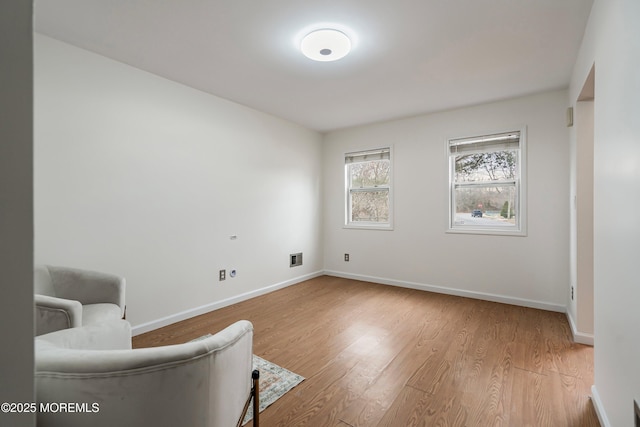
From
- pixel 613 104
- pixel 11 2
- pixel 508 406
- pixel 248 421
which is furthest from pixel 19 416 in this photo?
pixel 613 104

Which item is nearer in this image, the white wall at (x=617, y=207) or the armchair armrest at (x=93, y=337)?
the white wall at (x=617, y=207)

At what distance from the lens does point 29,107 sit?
20.0 inches

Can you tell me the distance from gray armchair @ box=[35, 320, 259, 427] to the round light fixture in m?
2.13

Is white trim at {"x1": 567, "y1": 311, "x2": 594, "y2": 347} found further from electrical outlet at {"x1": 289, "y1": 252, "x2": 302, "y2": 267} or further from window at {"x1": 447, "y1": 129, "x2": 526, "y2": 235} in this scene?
electrical outlet at {"x1": 289, "y1": 252, "x2": 302, "y2": 267}

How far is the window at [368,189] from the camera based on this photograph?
15.1 feet

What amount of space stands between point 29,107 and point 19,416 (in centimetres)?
53

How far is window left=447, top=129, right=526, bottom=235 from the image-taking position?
141 inches

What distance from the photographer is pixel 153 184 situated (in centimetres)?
287

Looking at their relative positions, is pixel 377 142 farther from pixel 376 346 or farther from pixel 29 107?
pixel 29 107

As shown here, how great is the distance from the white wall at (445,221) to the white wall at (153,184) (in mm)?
1205

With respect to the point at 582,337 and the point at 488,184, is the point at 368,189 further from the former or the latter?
the point at 582,337

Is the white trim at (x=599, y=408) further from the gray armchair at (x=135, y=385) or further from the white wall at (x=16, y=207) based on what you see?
the white wall at (x=16, y=207)

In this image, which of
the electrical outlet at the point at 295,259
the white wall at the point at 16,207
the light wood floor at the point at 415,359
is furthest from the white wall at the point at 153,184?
the white wall at the point at 16,207

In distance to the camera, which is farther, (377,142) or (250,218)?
(377,142)
